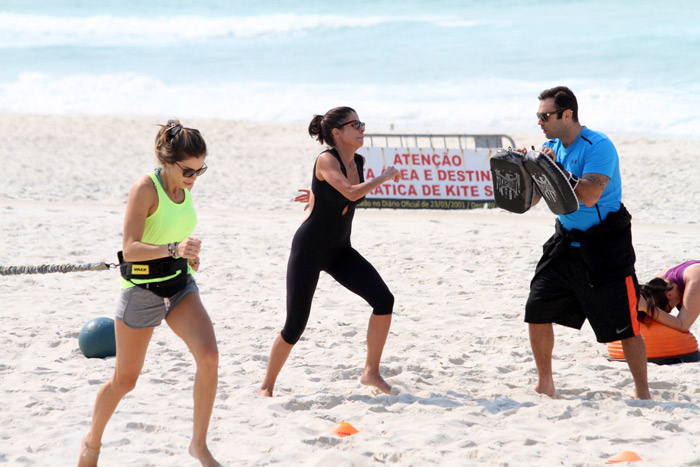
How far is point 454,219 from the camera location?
11.0m

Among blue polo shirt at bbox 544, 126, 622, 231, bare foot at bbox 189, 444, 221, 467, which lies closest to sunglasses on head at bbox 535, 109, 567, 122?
blue polo shirt at bbox 544, 126, 622, 231

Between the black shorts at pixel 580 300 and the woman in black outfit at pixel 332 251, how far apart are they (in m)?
0.89

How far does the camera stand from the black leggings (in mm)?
4500

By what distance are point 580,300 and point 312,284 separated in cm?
152

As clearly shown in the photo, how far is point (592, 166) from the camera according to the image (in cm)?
420

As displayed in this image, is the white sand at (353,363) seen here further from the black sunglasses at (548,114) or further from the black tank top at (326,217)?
the black sunglasses at (548,114)

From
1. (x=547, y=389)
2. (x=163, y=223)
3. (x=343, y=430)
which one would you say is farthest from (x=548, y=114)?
(x=163, y=223)

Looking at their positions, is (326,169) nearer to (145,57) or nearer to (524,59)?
(524,59)

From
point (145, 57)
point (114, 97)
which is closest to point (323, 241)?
point (114, 97)

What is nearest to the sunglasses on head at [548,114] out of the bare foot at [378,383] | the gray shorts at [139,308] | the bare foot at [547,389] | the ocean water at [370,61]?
the bare foot at [547,389]

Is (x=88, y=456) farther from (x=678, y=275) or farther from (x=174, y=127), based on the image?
(x=678, y=275)

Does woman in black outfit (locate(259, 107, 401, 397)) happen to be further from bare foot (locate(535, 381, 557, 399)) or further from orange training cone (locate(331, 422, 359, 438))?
bare foot (locate(535, 381, 557, 399))

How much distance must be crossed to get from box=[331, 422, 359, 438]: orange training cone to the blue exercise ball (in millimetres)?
1898

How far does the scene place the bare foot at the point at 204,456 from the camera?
3.46 m
